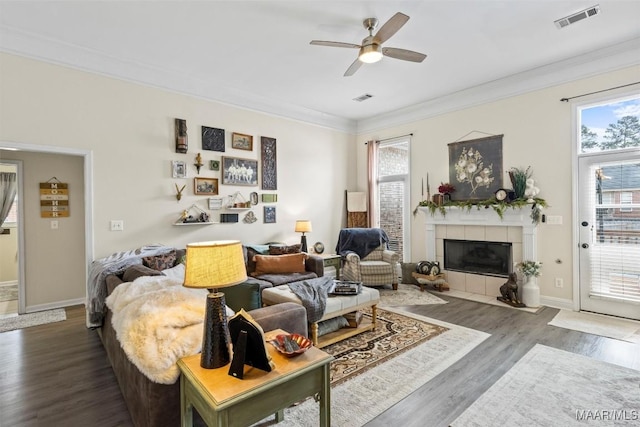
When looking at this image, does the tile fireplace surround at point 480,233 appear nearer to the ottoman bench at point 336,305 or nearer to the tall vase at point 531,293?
the tall vase at point 531,293

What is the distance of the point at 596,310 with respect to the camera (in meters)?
3.95

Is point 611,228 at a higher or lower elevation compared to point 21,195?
lower

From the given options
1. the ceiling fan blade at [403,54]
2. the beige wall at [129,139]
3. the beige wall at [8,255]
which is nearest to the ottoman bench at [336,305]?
the beige wall at [129,139]

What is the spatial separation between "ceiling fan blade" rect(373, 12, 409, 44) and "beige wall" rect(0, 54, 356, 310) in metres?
2.77

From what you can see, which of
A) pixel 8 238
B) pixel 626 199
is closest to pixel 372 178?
pixel 626 199

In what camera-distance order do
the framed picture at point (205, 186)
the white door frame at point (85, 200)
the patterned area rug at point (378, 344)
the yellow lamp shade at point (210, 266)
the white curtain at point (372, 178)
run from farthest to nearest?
the white curtain at point (372, 178) < the framed picture at point (205, 186) < the white door frame at point (85, 200) < the patterned area rug at point (378, 344) < the yellow lamp shade at point (210, 266)

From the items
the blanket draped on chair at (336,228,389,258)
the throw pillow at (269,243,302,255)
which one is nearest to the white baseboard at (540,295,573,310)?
the blanket draped on chair at (336,228,389,258)

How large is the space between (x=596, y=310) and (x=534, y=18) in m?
3.52

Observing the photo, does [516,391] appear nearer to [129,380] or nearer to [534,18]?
[129,380]

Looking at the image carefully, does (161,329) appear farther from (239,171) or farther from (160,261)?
(239,171)

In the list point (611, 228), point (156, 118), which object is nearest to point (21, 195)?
point (156, 118)

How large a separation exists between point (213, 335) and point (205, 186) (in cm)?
344

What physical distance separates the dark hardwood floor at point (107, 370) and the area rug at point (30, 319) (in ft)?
0.61

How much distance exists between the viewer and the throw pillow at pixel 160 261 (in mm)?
3604
